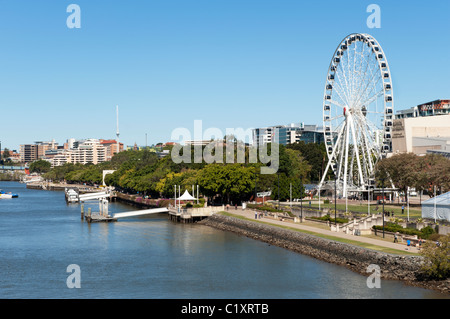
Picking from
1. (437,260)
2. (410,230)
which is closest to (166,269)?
(437,260)

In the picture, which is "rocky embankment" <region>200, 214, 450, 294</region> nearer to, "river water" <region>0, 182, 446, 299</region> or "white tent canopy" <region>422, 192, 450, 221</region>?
"river water" <region>0, 182, 446, 299</region>

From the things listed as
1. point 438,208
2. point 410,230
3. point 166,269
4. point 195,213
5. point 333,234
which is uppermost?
point 438,208

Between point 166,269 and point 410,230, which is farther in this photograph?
point 410,230

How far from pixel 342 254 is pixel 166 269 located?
732 inches

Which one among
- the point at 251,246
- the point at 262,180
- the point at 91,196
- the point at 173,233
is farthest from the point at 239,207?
the point at 91,196

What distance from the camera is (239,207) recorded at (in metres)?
119

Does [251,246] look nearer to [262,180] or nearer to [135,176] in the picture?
[262,180]

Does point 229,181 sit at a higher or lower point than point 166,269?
higher

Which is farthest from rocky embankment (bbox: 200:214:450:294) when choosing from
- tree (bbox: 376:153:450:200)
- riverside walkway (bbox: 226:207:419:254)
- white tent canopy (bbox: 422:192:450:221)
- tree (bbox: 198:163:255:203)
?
tree (bbox: 376:153:450:200)

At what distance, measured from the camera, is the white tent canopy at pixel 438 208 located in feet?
223

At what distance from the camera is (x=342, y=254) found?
208 feet

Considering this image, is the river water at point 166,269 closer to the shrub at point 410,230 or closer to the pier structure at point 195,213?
the shrub at point 410,230

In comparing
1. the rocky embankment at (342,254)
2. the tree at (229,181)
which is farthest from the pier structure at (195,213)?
the rocky embankment at (342,254)

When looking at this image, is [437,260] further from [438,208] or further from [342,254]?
[438,208]
